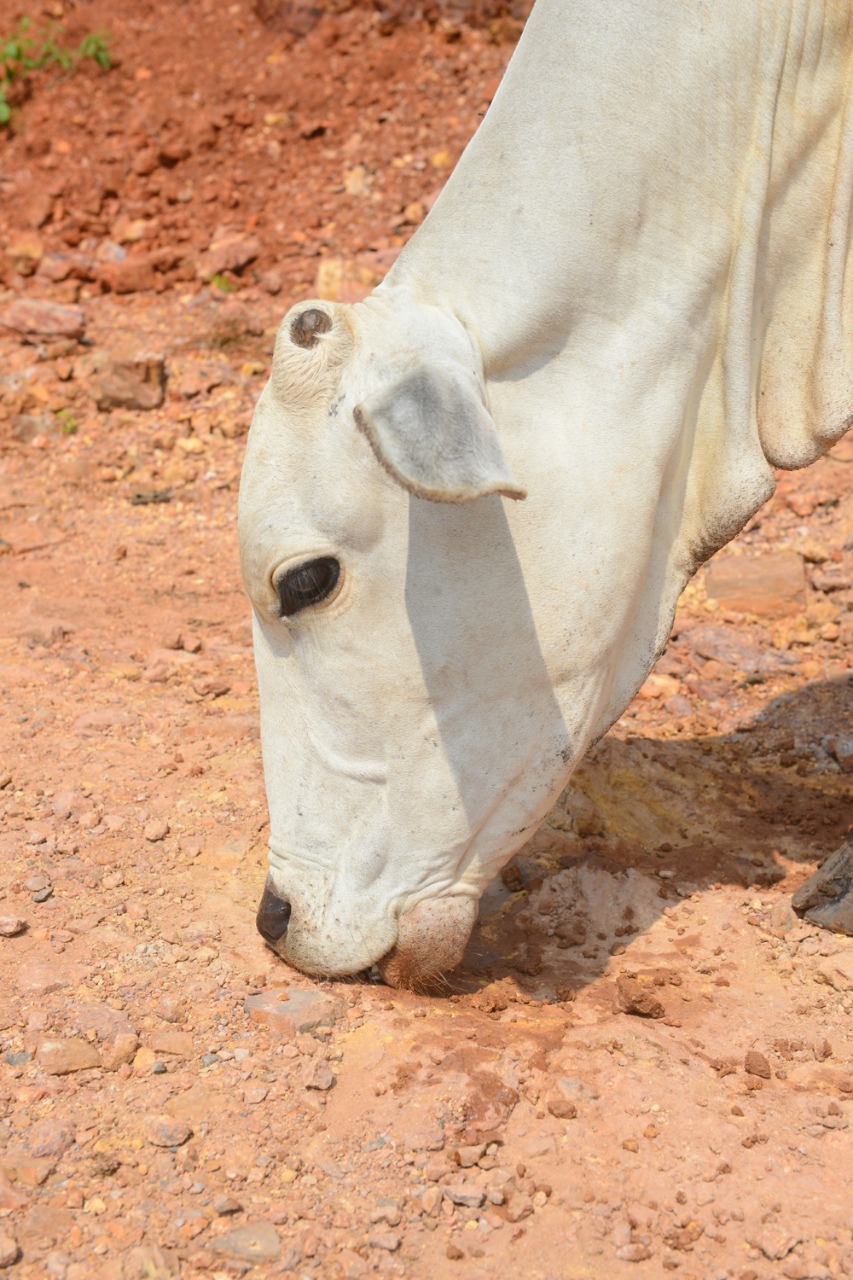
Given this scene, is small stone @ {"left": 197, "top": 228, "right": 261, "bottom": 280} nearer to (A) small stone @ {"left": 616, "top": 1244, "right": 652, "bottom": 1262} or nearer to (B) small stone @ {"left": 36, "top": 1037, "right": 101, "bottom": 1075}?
(B) small stone @ {"left": 36, "top": 1037, "right": 101, "bottom": 1075}

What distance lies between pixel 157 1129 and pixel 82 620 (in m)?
3.26

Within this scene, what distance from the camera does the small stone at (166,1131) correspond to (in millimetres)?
2775

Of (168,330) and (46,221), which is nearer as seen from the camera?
(168,330)

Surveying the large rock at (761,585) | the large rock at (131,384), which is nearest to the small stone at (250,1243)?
the large rock at (761,585)

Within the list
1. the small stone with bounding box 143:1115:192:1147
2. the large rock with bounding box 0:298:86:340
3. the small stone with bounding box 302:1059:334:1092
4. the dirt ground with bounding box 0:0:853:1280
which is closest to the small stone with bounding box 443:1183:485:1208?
the dirt ground with bounding box 0:0:853:1280

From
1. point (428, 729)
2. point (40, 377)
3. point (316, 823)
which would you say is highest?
point (428, 729)

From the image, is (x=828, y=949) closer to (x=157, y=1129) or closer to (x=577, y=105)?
(x=157, y=1129)

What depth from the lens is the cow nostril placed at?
3.29 meters

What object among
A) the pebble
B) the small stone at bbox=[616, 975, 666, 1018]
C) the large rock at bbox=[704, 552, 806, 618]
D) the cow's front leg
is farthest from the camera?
the large rock at bbox=[704, 552, 806, 618]

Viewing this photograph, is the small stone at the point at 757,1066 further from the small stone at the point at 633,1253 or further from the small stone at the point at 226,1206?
the small stone at the point at 226,1206

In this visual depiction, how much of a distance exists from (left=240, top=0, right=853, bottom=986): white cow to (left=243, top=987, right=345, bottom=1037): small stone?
8 centimetres

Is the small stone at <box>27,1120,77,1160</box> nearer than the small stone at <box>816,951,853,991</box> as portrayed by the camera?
Yes

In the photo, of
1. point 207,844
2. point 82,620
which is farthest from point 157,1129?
point 82,620

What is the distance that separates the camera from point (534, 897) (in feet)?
13.2
